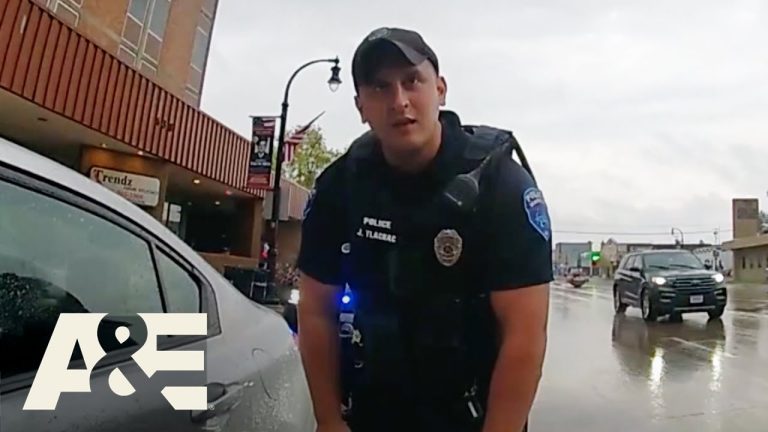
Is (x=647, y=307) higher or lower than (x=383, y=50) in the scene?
lower

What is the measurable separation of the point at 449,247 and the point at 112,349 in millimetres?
908

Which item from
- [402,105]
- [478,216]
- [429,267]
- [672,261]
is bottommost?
[429,267]

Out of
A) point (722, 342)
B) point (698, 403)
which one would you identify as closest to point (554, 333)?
point (722, 342)

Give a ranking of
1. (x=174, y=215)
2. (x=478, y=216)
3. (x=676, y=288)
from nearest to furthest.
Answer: (x=478, y=216) → (x=676, y=288) → (x=174, y=215)

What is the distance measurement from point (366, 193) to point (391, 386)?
464 mm

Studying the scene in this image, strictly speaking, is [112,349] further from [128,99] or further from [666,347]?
[128,99]

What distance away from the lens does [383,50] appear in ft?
5.22

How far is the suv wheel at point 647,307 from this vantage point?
14516mm

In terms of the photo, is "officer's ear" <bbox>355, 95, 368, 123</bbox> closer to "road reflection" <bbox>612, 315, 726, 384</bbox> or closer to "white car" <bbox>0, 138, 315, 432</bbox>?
"white car" <bbox>0, 138, 315, 432</bbox>

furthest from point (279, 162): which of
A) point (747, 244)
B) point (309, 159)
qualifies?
point (747, 244)

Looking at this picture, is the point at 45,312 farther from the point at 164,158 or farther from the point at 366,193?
the point at 164,158

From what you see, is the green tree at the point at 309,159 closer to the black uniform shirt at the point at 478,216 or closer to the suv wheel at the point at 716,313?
the suv wheel at the point at 716,313

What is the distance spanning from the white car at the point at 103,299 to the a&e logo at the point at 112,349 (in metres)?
0.01

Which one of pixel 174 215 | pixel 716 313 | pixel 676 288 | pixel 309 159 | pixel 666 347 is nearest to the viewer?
pixel 666 347
